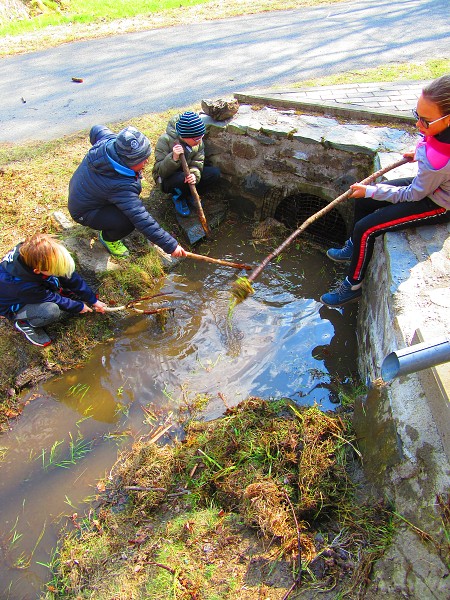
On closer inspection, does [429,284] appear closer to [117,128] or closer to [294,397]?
[294,397]

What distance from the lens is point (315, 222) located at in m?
5.12

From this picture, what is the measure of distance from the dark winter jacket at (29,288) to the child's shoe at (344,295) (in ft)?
7.12

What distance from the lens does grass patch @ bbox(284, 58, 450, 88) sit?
6.54 m

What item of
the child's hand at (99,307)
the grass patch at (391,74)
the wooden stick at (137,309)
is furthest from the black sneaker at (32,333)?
the grass patch at (391,74)

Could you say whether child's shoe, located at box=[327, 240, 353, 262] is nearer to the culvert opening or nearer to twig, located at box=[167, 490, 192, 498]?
the culvert opening

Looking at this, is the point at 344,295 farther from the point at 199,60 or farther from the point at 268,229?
the point at 199,60

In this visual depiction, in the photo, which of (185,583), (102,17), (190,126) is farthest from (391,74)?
(102,17)

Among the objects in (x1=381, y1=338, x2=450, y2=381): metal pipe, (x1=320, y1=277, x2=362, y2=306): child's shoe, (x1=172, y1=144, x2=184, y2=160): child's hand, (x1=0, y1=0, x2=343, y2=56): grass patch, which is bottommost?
(x1=320, y1=277, x2=362, y2=306): child's shoe

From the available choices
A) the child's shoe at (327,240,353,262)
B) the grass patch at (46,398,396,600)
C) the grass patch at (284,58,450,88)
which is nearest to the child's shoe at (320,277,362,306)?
the child's shoe at (327,240,353,262)

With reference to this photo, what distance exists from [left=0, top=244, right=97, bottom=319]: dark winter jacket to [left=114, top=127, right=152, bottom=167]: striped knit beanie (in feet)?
3.69

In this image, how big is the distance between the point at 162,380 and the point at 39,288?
4.23ft

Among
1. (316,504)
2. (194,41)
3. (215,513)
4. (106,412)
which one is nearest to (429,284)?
(316,504)

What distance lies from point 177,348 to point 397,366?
2544 millimetres

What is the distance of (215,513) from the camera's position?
8.72 feet
